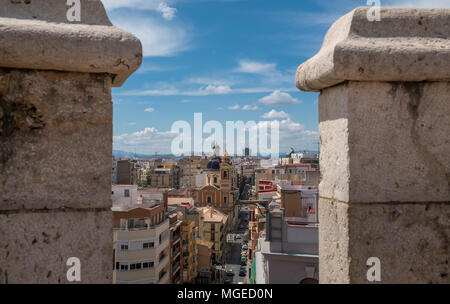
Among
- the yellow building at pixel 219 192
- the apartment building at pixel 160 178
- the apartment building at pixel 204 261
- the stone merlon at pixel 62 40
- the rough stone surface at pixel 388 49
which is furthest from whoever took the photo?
the apartment building at pixel 160 178

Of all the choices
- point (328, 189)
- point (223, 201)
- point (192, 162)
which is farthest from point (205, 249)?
point (192, 162)

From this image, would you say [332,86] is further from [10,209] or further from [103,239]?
[10,209]

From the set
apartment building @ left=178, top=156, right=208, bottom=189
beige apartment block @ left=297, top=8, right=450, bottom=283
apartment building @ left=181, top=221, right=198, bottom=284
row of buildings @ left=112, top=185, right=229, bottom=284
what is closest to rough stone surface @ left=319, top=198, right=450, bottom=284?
beige apartment block @ left=297, top=8, right=450, bottom=283

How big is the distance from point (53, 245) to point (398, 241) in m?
2.11

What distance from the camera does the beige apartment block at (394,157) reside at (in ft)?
8.50

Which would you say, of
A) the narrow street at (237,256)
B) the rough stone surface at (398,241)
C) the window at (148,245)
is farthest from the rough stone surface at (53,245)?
the narrow street at (237,256)

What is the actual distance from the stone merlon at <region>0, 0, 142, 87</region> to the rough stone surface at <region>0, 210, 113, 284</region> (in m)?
0.86

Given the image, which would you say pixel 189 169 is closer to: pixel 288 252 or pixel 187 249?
pixel 187 249

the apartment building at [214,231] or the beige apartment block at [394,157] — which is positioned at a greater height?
the beige apartment block at [394,157]

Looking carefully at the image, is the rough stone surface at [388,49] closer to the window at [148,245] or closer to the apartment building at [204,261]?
the window at [148,245]

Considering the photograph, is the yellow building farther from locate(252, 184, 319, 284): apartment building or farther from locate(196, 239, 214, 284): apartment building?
locate(252, 184, 319, 284): apartment building

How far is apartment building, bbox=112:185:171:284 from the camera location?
829 inches

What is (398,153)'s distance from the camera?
2.63 metres

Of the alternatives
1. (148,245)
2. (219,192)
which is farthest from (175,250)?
(219,192)
